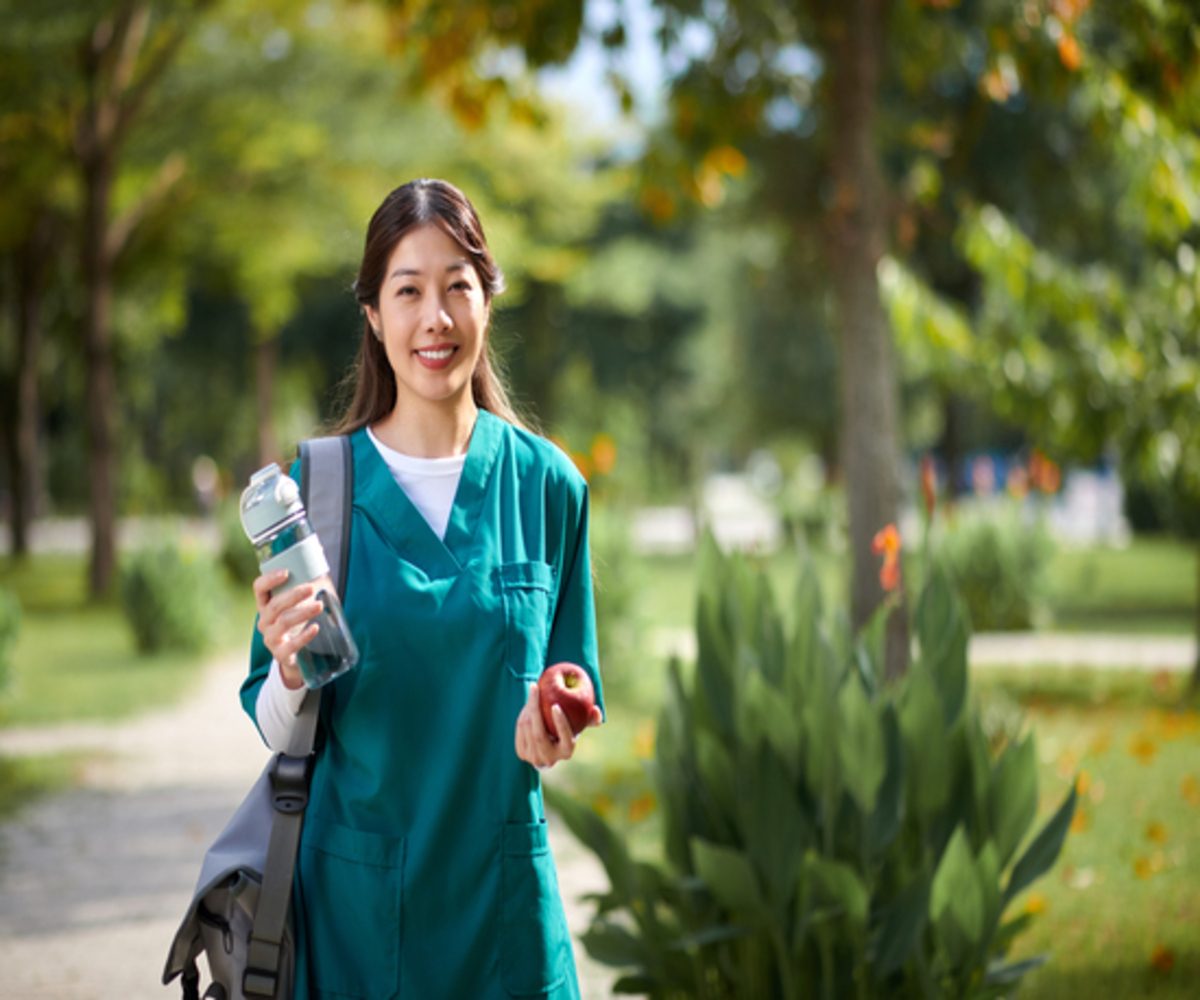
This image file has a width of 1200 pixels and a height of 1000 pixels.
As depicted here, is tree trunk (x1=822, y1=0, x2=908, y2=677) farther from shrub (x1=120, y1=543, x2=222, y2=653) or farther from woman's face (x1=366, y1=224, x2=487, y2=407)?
shrub (x1=120, y1=543, x2=222, y2=653)

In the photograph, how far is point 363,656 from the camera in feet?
6.66

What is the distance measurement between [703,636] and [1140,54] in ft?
13.2

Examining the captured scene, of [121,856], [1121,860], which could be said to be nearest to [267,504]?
[1121,860]

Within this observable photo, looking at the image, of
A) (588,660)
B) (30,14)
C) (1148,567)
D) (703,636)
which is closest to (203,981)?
(703,636)

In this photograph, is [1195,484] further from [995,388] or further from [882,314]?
[882,314]

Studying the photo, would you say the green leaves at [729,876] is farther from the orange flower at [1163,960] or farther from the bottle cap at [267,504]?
the orange flower at [1163,960]

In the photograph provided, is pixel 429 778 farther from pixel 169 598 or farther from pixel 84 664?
pixel 169 598

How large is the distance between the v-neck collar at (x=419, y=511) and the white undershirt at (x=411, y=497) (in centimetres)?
2

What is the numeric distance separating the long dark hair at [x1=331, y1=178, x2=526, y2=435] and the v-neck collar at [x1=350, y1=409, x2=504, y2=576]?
123 millimetres

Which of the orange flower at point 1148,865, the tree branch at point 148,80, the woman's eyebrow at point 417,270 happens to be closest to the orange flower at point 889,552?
the woman's eyebrow at point 417,270

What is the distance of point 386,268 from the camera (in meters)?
2.19

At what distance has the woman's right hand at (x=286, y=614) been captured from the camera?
74.8 inches

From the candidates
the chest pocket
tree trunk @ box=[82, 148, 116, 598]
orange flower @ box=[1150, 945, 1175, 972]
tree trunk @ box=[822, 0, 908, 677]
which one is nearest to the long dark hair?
the chest pocket

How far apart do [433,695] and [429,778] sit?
114mm
